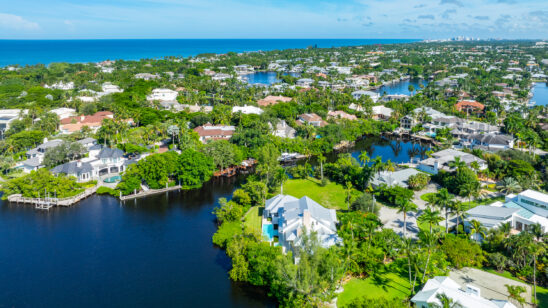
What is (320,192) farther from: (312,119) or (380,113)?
(380,113)

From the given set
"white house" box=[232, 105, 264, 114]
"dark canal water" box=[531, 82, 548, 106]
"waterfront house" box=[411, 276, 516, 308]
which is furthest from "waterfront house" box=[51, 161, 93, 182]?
"dark canal water" box=[531, 82, 548, 106]

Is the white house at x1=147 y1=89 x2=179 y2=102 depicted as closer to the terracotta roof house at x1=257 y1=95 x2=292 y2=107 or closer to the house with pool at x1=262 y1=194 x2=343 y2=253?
the terracotta roof house at x1=257 y1=95 x2=292 y2=107

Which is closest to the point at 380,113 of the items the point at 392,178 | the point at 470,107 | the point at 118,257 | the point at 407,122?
the point at 407,122

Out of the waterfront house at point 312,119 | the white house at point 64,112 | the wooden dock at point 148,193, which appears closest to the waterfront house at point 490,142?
the waterfront house at point 312,119

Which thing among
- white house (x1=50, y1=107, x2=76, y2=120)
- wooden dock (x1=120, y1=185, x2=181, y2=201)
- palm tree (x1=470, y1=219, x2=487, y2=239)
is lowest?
wooden dock (x1=120, y1=185, x2=181, y2=201)

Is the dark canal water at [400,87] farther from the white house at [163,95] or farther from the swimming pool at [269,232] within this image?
the swimming pool at [269,232]

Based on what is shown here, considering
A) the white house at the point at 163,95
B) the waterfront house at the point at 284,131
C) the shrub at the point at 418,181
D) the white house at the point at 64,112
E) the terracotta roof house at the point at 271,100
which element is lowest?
the shrub at the point at 418,181
